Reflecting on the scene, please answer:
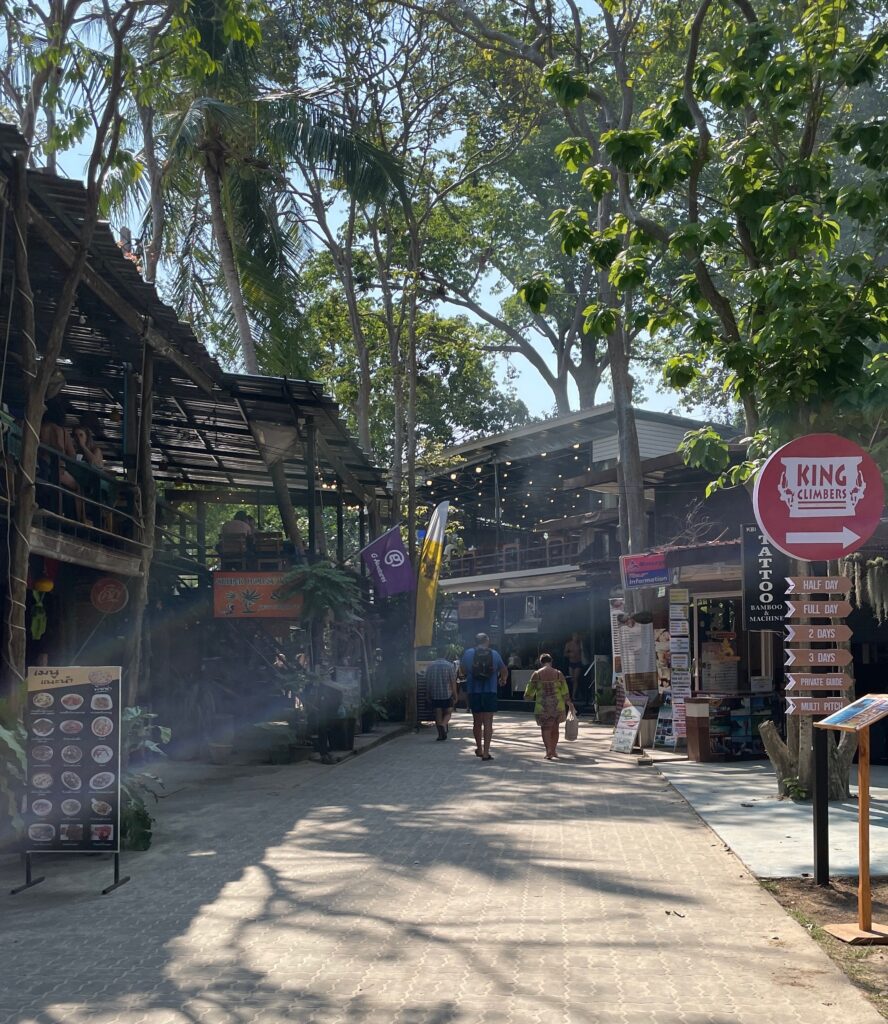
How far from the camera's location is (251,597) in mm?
17750

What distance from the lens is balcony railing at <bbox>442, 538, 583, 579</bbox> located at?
110ft

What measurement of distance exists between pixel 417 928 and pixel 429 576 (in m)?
18.1

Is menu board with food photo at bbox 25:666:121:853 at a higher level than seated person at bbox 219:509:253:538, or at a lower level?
lower

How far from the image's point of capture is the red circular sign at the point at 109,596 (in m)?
14.5

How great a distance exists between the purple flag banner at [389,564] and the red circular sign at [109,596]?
7973mm

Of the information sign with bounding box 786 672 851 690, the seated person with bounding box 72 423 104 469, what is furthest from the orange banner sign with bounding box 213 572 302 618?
the information sign with bounding box 786 672 851 690

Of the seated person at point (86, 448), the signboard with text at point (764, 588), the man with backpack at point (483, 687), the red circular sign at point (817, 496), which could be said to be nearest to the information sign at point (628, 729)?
the man with backpack at point (483, 687)

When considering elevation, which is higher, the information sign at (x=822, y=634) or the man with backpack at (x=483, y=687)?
the information sign at (x=822, y=634)

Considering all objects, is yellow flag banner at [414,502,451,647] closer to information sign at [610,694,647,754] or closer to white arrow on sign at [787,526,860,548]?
information sign at [610,694,647,754]

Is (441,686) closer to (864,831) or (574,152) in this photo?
(574,152)

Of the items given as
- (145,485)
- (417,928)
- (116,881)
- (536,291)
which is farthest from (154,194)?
(417,928)

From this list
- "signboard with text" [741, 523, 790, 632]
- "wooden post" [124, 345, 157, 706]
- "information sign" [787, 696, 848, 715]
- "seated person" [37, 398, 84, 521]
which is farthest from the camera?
"wooden post" [124, 345, 157, 706]

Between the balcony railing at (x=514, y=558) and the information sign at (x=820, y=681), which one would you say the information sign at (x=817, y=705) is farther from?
the balcony railing at (x=514, y=558)

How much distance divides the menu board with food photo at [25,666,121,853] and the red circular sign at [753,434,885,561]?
490cm
